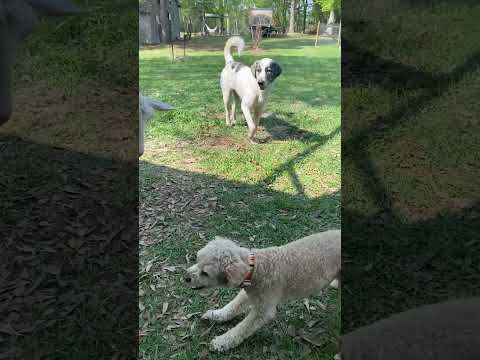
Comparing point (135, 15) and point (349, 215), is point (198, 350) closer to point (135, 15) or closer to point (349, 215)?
point (349, 215)

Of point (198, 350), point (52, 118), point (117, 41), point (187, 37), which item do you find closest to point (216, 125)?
point (187, 37)

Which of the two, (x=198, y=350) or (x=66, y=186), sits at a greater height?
(x=66, y=186)

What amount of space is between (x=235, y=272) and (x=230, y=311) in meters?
0.27

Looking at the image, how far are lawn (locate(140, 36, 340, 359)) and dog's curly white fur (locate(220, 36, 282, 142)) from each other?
4 centimetres

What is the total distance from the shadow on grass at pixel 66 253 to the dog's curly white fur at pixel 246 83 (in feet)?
2.00

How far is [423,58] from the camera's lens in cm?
138

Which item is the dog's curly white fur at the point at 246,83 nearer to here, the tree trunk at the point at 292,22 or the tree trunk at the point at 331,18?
the tree trunk at the point at 292,22

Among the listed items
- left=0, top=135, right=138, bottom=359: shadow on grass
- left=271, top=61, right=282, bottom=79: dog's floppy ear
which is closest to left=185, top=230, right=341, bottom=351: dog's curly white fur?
left=0, top=135, right=138, bottom=359: shadow on grass

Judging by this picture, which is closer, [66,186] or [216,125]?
[66,186]

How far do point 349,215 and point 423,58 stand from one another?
61cm

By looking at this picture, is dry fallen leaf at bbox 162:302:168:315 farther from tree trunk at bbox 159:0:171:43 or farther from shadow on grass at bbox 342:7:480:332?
tree trunk at bbox 159:0:171:43

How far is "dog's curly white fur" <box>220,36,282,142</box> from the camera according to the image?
1.77m

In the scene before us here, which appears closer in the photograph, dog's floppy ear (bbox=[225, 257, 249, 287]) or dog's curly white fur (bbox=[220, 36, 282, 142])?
dog's floppy ear (bbox=[225, 257, 249, 287])

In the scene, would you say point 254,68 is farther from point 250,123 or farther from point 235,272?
point 235,272
